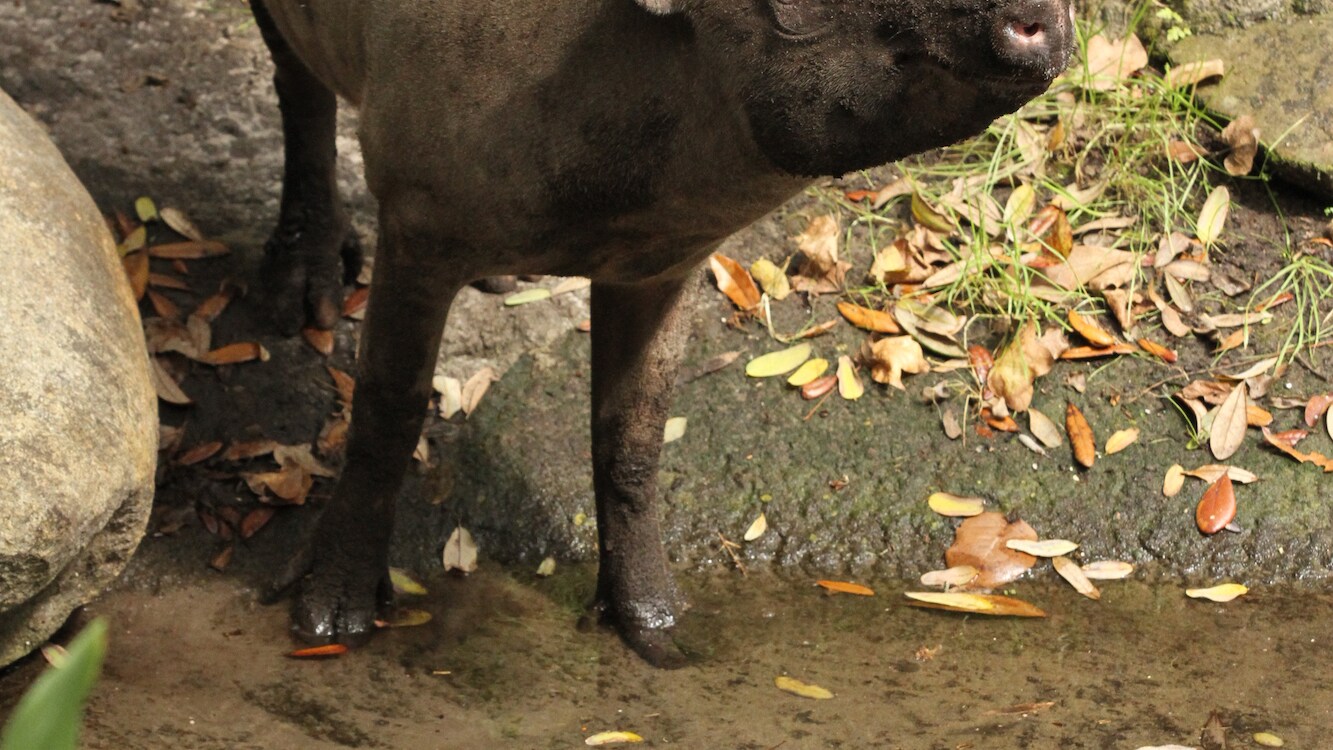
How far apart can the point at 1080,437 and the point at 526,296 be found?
74.0 inches

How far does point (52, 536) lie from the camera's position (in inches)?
118

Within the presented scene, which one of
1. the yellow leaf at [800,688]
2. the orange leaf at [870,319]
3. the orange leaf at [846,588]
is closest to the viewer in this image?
the yellow leaf at [800,688]

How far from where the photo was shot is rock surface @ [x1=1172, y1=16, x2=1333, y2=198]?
16.5ft

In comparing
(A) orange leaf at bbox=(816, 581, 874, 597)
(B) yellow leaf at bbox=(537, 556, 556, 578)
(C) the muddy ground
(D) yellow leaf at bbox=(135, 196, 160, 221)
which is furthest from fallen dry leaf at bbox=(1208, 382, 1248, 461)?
(D) yellow leaf at bbox=(135, 196, 160, 221)

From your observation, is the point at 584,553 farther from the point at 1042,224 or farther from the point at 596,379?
the point at 1042,224

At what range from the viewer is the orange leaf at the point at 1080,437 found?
436 cm

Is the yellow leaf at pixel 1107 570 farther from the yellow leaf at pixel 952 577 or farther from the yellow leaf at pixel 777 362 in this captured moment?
the yellow leaf at pixel 777 362

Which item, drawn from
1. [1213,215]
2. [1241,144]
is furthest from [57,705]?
[1241,144]

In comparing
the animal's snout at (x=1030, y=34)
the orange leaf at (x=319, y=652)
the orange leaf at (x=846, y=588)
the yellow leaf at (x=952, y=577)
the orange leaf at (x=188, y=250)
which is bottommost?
the yellow leaf at (x=952, y=577)

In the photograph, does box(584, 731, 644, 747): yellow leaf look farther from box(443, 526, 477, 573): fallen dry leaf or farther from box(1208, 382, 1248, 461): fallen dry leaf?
box(1208, 382, 1248, 461): fallen dry leaf

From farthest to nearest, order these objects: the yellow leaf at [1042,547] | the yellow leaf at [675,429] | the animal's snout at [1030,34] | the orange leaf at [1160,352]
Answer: the orange leaf at [1160,352] < the yellow leaf at [675,429] < the yellow leaf at [1042,547] < the animal's snout at [1030,34]

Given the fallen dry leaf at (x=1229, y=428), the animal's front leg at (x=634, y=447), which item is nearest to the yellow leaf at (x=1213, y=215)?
the fallen dry leaf at (x=1229, y=428)

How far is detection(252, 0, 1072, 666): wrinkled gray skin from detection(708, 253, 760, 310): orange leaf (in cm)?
115

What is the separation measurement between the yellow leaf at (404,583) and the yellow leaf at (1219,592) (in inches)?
83.7
